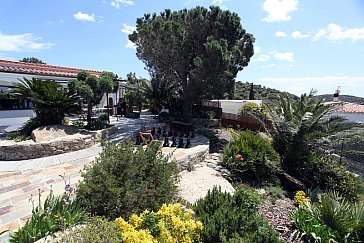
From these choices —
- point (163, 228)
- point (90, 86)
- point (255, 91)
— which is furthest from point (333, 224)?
point (255, 91)

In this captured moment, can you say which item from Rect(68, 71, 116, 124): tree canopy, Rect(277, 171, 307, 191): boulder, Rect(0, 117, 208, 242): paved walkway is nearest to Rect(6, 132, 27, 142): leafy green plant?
Rect(0, 117, 208, 242): paved walkway

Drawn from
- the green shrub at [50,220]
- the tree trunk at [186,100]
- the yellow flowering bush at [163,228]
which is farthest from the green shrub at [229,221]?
the tree trunk at [186,100]

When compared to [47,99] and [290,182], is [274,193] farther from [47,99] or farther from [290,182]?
[47,99]

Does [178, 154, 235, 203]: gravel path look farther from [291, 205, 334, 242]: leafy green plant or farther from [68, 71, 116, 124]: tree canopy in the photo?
[68, 71, 116, 124]: tree canopy

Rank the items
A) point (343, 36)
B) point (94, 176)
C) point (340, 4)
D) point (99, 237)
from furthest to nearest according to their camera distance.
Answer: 1. point (343, 36)
2. point (340, 4)
3. point (94, 176)
4. point (99, 237)

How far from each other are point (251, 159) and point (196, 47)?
27.7 ft

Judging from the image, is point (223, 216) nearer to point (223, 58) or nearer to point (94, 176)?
point (94, 176)

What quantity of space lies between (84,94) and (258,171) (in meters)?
8.03

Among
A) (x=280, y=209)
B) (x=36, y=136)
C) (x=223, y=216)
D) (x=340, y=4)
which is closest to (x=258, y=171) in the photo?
(x=280, y=209)

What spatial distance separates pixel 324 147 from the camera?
8.87 metres

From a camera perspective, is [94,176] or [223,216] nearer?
[223,216]

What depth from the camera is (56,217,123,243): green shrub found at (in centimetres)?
289

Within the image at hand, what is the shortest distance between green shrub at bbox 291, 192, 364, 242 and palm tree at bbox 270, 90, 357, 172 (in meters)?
4.18

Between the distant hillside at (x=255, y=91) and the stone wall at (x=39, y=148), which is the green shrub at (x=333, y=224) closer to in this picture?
the stone wall at (x=39, y=148)
